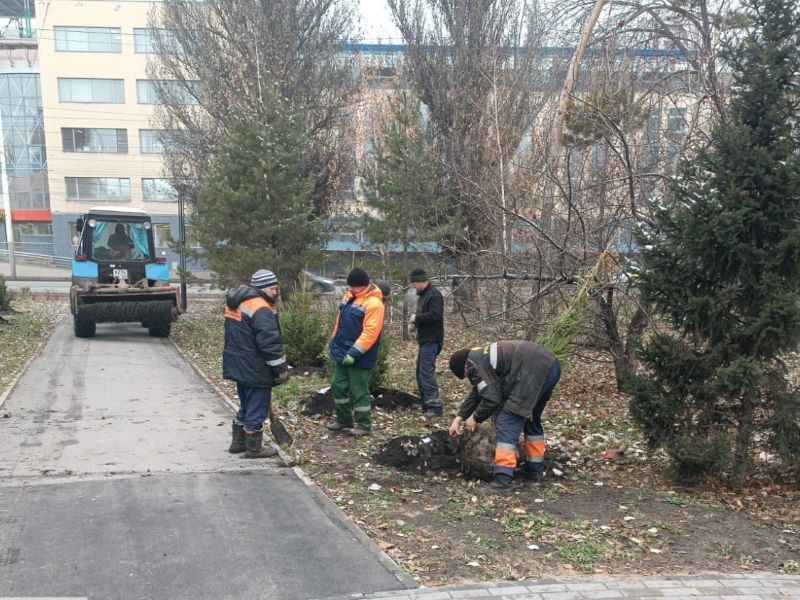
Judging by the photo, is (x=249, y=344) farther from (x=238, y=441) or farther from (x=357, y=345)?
(x=357, y=345)

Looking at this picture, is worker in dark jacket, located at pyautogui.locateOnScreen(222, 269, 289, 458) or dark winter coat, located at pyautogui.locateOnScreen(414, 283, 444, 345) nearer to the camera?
worker in dark jacket, located at pyautogui.locateOnScreen(222, 269, 289, 458)

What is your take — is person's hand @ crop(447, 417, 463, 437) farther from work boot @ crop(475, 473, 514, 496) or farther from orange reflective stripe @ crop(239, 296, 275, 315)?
orange reflective stripe @ crop(239, 296, 275, 315)

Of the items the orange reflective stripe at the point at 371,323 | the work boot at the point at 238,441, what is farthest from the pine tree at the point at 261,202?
the work boot at the point at 238,441

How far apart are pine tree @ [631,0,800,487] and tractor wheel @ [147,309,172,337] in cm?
1131

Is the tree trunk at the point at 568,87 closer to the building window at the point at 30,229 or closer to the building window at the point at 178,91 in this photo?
the building window at the point at 178,91

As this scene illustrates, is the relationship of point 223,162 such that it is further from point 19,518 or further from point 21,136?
point 21,136

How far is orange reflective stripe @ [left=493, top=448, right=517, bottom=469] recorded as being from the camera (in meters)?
5.48

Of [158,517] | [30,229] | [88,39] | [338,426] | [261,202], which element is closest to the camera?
[158,517]

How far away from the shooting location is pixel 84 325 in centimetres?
1424

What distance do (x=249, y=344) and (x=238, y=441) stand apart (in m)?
0.97

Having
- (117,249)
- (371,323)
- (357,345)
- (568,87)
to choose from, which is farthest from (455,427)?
(117,249)

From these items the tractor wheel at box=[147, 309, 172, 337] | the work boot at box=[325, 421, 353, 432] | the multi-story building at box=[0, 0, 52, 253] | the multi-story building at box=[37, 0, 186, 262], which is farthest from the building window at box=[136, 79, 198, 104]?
the multi-story building at box=[0, 0, 52, 253]

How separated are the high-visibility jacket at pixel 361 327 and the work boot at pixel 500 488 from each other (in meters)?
1.90

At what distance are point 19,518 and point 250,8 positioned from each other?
19.0 metres
